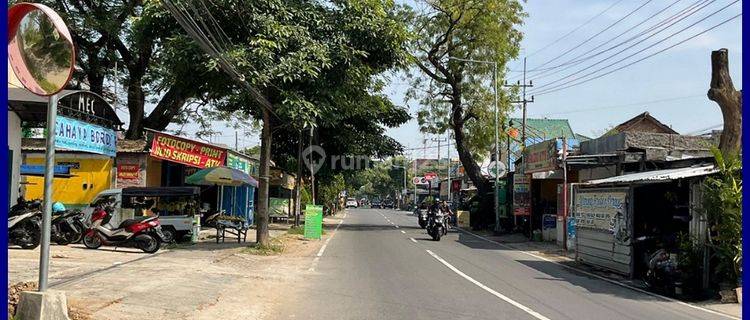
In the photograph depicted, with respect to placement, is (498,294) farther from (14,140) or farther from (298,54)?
(14,140)

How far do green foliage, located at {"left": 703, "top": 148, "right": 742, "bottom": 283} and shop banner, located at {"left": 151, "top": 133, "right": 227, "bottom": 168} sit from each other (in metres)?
18.0

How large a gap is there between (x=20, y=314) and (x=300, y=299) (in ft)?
15.2

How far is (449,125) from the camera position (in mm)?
37062

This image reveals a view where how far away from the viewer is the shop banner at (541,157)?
25209mm

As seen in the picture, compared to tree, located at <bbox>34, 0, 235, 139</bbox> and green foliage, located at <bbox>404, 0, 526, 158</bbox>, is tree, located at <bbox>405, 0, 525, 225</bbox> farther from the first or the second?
tree, located at <bbox>34, 0, 235, 139</bbox>

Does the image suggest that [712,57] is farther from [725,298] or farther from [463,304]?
[463,304]

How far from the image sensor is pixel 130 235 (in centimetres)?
1628

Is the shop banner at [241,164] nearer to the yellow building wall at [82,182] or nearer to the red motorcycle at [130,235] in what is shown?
the yellow building wall at [82,182]

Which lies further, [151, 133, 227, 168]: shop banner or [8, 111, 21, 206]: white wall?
[151, 133, 227, 168]: shop banner

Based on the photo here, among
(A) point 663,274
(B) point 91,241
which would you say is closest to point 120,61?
(B) point 91,241

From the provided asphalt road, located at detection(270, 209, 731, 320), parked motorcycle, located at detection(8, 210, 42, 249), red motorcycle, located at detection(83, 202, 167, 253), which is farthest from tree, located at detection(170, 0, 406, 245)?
parked motorcycle, located at detection(8, 210, 42, 249)

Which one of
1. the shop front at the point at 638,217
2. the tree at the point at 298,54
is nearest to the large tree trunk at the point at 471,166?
the tree at the point at 298,54

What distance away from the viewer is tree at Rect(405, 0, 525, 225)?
114ft

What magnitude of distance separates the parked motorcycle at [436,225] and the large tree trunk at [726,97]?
12557mm
